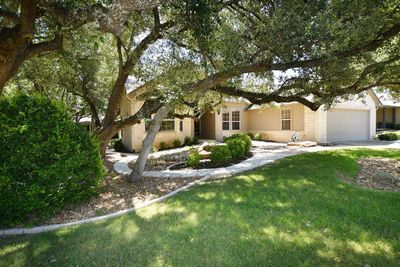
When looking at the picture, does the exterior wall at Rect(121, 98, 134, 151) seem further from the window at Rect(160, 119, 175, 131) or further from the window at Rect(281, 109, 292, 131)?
the window at Rect(281, 109, 292, 131)

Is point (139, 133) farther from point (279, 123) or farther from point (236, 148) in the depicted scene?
point (279, 123)

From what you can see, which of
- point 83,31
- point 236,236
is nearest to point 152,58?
point 83,31

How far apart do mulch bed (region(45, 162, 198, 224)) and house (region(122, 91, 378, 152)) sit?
30.8ft

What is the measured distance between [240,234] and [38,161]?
13.6 ft

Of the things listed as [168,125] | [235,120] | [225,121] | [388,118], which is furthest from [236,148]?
[388,118]

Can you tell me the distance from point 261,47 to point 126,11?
13.4 feet

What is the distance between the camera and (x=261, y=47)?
7297 millimetres

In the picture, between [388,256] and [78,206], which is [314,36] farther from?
[78,206]

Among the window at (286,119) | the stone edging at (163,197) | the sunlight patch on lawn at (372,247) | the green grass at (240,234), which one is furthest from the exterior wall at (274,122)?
the sunlight patch on lawn at (372,247)

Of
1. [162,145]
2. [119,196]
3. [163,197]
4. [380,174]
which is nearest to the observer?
[163,197]

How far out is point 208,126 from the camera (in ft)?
83.4

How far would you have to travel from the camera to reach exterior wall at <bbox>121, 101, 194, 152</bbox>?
1755cm

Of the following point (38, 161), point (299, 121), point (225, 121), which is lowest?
point (38, 161)

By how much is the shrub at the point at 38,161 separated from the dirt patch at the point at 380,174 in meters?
7.33
